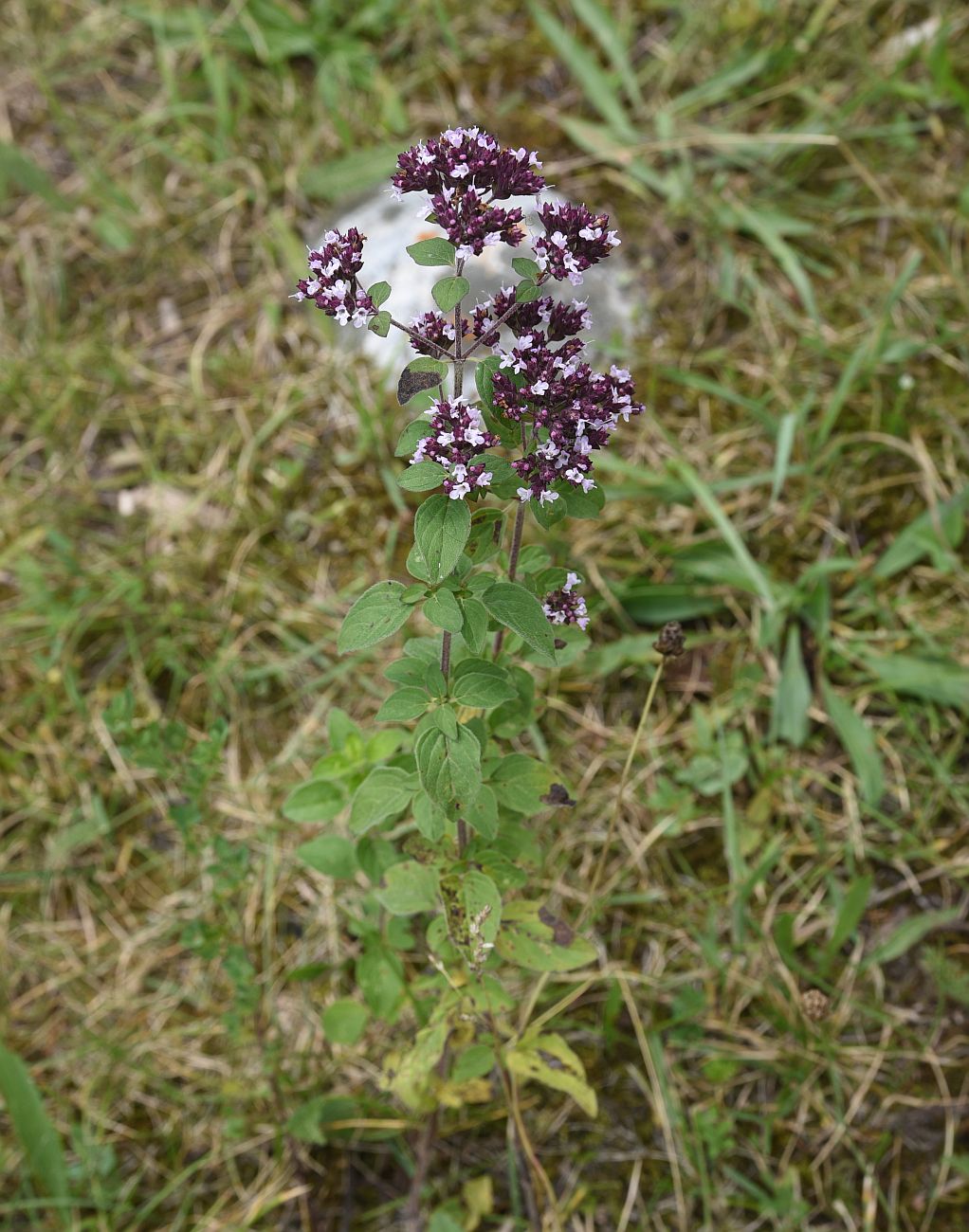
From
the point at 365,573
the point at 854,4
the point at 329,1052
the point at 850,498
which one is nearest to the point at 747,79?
the point at 854,4

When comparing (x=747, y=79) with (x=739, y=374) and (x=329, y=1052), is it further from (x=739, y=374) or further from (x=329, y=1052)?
(x=329, y=1052)

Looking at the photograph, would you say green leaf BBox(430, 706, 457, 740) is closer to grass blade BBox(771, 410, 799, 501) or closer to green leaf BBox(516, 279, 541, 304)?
green leaf BBox(516, 279, 541, 304)

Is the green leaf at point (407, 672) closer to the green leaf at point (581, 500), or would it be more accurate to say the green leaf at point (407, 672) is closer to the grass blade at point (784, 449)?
the green leaf at point (581, 500)

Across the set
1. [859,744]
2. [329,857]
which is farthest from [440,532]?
[859,744]

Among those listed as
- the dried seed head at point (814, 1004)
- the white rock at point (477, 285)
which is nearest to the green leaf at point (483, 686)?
the dried seed head at point (814, 1004)

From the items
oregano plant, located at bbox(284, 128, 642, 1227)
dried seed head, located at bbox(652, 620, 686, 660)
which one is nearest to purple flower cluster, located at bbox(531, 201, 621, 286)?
oregano plant, located at bbox(284, 128, 642, 1227)

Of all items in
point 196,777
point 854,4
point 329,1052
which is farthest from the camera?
point 854,4
